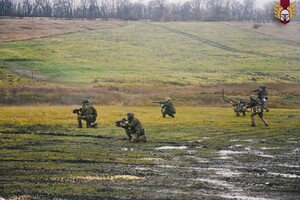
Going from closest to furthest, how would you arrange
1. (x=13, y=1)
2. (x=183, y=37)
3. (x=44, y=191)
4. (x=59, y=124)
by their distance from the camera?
1. (x=44, y=191)
2. (x=59, y=124)
3. (x=183, y=37)
4. (x=13, y=1)

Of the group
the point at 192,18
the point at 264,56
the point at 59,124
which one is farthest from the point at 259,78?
the point at 192,18

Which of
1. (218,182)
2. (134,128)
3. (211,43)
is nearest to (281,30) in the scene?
(211,43)

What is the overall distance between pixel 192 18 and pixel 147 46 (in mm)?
74238

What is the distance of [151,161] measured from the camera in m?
22.8

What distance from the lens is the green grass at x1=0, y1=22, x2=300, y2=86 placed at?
287 ft

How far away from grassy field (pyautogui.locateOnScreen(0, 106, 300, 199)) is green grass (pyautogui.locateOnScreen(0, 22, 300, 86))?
44272 mm

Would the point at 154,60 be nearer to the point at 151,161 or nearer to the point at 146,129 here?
the point at 146,129

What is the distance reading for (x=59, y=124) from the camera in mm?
37094

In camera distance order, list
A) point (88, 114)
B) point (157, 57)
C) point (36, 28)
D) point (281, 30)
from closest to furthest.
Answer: point (88, 114) < point (157, 57) < point (36, 28) < point (281, 30)

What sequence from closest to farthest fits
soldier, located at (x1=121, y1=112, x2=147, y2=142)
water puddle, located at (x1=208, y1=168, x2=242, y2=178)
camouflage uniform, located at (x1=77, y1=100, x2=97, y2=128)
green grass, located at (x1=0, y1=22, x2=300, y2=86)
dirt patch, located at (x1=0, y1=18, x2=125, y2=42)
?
1. water puddle, located at (x1=208, y1=168, x2=242, y2=178)
2. soldier, located at (x1=121, y1=112, x2=147, y2=142)
3. camouflage uniform, located at (x1=77, y1=100, x2=97, y2=128)
4. green grass, located at (x1=0, y1=22, x2=300, y2=86)
5. dirt patch, located at (x1=0, y1=18, x2=125, y2=42)

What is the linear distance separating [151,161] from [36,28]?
110 metres

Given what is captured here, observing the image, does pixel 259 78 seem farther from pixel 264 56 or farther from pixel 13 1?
pixel 13 1

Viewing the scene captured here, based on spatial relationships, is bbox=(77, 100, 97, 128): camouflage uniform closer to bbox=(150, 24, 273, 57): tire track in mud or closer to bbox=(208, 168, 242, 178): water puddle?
bbox=(208, 168, 242, 178): water puddle

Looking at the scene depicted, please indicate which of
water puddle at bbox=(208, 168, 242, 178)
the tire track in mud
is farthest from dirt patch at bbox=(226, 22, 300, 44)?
water puddle at bbox=(208, 168, 242, 178)
